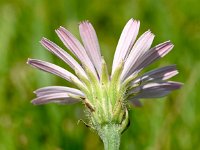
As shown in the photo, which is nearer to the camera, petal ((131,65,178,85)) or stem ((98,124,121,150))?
stem ((98,124,121,150))

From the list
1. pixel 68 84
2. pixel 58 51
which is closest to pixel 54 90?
pixel 58 51

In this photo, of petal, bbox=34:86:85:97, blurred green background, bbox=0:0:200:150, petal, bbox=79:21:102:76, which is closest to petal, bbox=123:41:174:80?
petal, bbox=79:21:102:76

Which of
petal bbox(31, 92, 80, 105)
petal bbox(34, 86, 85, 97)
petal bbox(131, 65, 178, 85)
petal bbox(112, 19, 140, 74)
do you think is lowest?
petal bbox(131, 65, 178, 85)

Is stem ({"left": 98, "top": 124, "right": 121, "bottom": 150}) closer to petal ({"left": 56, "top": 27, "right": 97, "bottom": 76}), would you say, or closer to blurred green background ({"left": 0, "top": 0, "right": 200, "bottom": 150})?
petal ({"left": 56, "top": 27, "right": 97, "bottom": 76})

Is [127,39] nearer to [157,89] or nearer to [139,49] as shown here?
[139,49]

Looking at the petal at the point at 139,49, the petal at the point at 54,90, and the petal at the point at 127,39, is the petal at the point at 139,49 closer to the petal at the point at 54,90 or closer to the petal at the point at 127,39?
the petal at the point at 127,39
